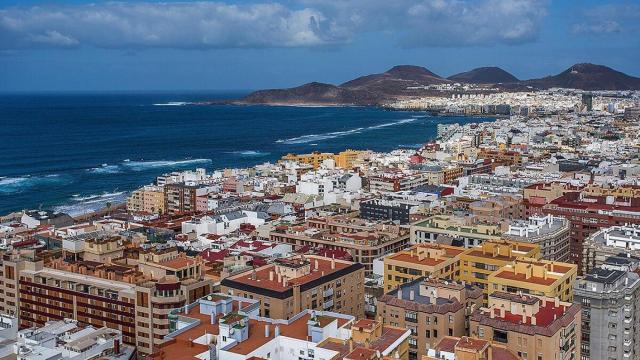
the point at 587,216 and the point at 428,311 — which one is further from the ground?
the point at 587,216

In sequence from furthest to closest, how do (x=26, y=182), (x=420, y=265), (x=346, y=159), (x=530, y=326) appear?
(x=346, y=159)
(x=26, y=182)
(x=420, y=265)
(x=530, y=326)

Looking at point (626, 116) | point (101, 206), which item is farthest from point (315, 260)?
point (626, 116)

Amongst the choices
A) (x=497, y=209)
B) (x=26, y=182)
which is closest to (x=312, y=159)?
(x=26, y=182)

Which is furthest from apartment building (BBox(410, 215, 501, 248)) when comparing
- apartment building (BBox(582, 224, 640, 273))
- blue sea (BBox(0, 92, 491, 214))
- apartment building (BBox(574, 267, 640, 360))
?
blue sea (BBox(0, 92, 491, 214))

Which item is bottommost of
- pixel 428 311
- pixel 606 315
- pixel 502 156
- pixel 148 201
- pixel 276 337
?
pixel 148 201

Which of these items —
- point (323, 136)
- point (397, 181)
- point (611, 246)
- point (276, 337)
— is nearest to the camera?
point (276, 337)

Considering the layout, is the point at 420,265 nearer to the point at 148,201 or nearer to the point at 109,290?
the point at 109,290

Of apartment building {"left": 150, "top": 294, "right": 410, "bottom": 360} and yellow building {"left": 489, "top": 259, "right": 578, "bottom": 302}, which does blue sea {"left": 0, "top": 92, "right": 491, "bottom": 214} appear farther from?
yellow building {"left": 489, "top": 259, "right": 578, "bottom": 302}
